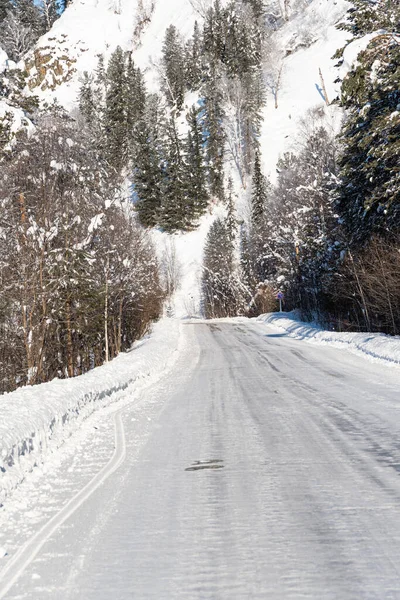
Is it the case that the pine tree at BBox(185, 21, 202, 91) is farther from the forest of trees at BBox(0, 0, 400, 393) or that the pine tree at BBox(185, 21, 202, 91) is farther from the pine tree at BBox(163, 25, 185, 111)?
the forest of trees at BBox(0, 0, 400, 393)

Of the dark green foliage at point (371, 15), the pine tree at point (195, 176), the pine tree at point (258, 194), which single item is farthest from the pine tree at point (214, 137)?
the dark green foliage at point (371, 15)

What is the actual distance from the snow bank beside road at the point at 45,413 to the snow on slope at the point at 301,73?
66894mm

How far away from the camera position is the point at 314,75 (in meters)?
89.5

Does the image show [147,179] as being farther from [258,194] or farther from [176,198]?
[258,194]

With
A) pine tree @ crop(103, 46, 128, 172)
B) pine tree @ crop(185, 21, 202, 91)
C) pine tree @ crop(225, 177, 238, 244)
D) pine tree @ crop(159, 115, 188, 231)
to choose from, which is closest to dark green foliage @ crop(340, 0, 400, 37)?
pine tree @ crop(225, 177, 238, 244)

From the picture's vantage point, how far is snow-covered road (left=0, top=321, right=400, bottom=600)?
3.12 meters

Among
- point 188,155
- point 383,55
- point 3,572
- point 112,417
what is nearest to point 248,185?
point 188,155

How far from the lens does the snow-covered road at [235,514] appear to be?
3.12m

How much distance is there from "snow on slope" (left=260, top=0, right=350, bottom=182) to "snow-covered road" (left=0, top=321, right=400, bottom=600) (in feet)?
231

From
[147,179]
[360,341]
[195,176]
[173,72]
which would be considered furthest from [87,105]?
[360,341]

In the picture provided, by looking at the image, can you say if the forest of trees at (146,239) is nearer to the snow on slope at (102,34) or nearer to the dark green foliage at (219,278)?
the dark green foliage at (219,278)

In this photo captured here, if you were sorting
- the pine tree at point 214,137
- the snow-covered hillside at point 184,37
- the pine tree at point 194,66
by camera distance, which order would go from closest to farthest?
the snow-covered hillside at point 184,37
the pine tree at point 214,137
the pine tree at point 194,66

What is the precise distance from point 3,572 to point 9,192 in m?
13.8

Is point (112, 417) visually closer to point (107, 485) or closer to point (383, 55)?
point (107, 485)
